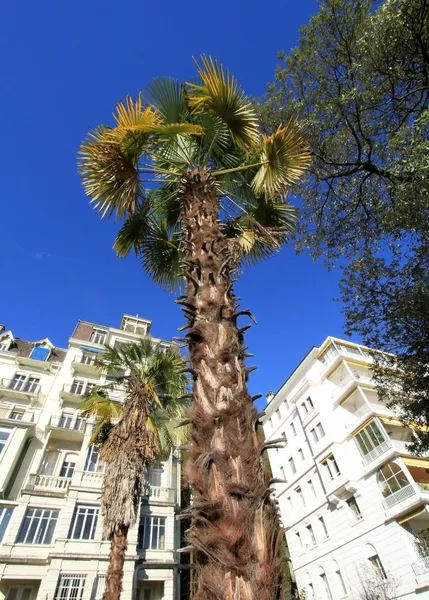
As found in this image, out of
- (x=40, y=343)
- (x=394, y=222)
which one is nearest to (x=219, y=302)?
(x=394, y=222)

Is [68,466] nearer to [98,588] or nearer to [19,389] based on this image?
[19,389]

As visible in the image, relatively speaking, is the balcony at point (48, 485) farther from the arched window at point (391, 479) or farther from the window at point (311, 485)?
the arched window at point (391, 479)

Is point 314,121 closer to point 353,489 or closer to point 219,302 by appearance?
point 219,302

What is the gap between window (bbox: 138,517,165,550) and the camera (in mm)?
16641

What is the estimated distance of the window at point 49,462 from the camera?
60.8 feet

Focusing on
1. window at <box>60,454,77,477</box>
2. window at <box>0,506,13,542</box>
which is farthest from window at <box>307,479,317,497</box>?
window at <box>0,506,13,542</box>

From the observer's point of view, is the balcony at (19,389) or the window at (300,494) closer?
the balcony at (19,389)

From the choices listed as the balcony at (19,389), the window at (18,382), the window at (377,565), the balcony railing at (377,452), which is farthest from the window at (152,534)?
the balcony railing at (377,452)

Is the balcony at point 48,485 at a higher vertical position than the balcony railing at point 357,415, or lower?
lower

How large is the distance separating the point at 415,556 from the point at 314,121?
2040 centimetres

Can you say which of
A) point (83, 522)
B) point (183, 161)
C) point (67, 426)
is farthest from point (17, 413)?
point (183, 161)

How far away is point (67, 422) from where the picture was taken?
792 inches

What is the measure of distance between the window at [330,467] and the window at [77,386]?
717 inches

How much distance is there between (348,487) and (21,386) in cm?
2261
